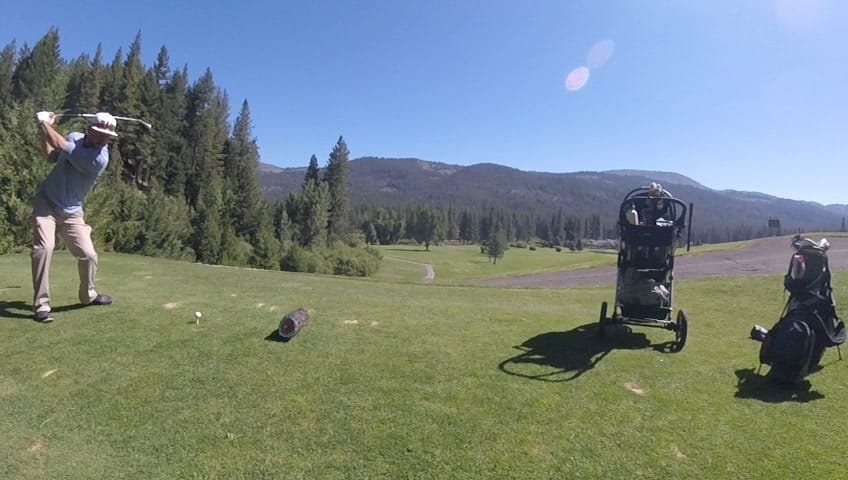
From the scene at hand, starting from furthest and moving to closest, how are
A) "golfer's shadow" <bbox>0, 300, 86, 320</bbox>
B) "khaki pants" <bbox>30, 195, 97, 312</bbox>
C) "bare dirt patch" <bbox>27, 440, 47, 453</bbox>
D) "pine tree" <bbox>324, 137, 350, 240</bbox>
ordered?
1. "pine tree" <bbox>324, 137, 350, 240</bbox>
2. "golfer's shadow" <bbox>0, 300, 86, 320</bbox>
3. "khaki pants" <bbox>30, 195, 97, 312</bbox>
4. "bare dirt patch" <bbox>27, 440, 47, 453</bbox>

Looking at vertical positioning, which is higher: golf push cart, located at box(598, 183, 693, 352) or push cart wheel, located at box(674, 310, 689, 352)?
golf push cart, located at box(598, 183, 693, 352)

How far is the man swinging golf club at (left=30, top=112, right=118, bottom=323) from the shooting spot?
6.62 meters

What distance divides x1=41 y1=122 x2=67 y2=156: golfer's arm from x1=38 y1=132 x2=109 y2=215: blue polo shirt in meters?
0.07

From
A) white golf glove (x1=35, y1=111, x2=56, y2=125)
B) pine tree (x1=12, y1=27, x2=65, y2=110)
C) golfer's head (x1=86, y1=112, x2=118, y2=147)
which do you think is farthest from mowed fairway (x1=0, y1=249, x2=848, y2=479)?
pine tree (x1=12, y1=27, x2=65, y2=110)

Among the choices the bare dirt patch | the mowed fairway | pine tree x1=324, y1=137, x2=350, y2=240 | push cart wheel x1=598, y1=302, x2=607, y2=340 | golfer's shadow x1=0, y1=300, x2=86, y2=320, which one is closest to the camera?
the bare dirt patch

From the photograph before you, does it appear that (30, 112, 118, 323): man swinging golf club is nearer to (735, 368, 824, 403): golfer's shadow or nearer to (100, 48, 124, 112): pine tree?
(735, 368, 824, 403): golfer's shadow

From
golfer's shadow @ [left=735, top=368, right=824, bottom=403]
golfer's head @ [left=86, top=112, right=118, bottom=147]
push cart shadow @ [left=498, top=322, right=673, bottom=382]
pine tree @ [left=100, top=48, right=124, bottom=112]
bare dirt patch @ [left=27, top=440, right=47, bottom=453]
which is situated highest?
pine tree @ [left=100, top=48, right=124, bottom=112]

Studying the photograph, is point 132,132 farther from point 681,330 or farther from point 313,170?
point 681,330

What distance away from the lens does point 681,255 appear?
3041 cm

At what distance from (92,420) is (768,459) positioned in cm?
641

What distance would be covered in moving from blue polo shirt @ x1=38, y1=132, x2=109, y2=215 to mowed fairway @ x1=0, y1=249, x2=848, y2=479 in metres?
1.78

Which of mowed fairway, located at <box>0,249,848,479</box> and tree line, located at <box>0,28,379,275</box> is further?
tree line, located at <box>0,28,379,275</box>

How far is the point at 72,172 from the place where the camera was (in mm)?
6867

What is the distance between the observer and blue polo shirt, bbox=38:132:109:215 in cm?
668
